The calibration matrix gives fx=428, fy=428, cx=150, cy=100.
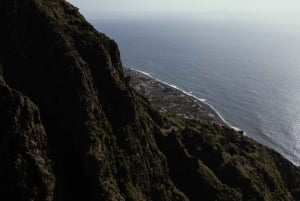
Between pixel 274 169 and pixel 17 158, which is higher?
pixel 17 158

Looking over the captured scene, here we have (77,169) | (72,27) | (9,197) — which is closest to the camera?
(9,197)

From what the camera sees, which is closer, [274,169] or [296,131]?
[274,169]

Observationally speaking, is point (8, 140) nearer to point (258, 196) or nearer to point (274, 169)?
point (258, 196)

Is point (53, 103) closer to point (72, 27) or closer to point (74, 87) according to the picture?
point (74, 87)

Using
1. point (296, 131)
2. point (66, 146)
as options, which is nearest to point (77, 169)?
point (66, 146)

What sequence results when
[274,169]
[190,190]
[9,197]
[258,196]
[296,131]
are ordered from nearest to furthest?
1. [9,197]
2. [190,190]
3. [258,196]
4. [274,169]
5. [296,131]

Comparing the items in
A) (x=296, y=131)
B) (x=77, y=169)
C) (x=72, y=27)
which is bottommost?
(x=296, y=131)
